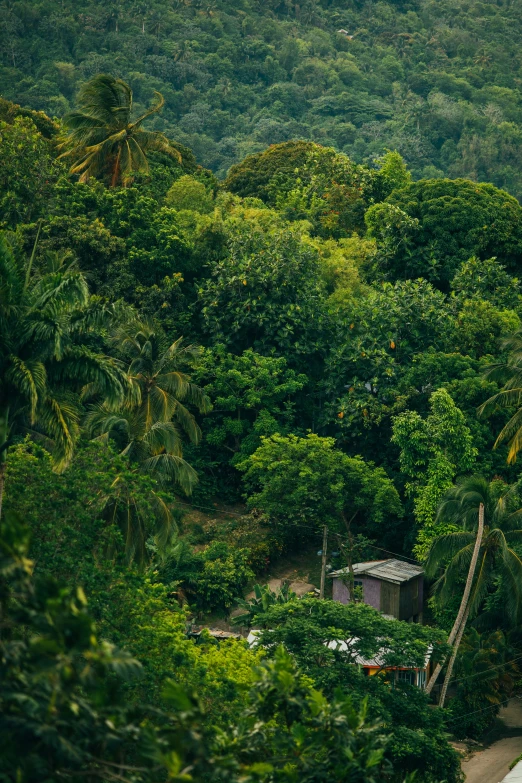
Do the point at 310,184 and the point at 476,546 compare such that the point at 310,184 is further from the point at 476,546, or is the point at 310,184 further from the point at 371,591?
the point at 476,546

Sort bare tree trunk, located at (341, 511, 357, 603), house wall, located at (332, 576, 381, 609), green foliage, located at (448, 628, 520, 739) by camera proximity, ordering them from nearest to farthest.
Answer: green foliage, located at (448, 628, 520, 739), bare tree trunk, located at (341, 511, 357, 603), house wall, located at (332, 576, 381, 609)

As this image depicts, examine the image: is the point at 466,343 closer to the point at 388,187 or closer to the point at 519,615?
the point at 519,615

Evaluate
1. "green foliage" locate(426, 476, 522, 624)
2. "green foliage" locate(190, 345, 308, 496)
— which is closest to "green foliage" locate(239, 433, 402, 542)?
"green foliage" locate(190, 345, 308, 496)

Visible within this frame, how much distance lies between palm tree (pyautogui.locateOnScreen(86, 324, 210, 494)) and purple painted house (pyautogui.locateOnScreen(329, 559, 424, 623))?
19.7 ft

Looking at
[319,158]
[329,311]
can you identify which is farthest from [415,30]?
[329,311]

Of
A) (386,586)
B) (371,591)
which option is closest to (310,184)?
(371,591)

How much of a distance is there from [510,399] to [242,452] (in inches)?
366

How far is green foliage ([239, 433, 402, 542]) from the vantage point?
35094mm

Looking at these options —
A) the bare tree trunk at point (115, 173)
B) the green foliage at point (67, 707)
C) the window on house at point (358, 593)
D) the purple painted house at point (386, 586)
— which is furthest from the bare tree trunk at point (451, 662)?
the bare tree trunk at point (115, 173)

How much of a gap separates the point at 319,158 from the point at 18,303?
39118 mm

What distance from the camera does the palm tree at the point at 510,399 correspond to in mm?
33281

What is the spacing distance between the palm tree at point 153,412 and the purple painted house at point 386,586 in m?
6.01

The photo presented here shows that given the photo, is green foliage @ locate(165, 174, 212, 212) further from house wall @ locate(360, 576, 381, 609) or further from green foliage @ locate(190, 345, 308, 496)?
house wall @ locate(360, 576, 381, 609)

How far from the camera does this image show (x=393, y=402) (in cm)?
3912
